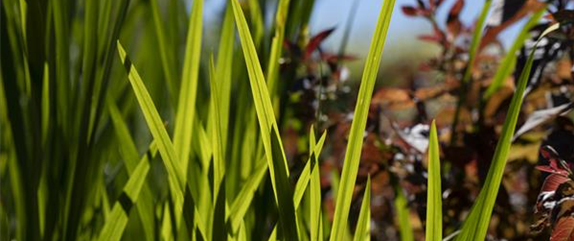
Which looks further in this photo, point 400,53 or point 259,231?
point 400,53

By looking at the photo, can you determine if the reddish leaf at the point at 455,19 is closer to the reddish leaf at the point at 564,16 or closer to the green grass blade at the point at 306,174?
the reddish leaf at the point at 564,16

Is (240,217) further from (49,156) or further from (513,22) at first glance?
(513,22)

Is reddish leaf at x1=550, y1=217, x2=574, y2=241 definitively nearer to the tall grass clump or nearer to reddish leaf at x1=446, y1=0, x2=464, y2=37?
the tall grass clump

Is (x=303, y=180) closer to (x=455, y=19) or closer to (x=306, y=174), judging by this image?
(x=306, y=174)

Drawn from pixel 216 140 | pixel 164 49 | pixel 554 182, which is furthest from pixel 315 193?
pixel 164 49

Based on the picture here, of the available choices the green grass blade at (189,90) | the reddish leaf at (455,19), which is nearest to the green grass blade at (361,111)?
the green grass blade at (189,90)

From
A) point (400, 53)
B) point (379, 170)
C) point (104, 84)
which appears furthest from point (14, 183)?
point (400, 53)
